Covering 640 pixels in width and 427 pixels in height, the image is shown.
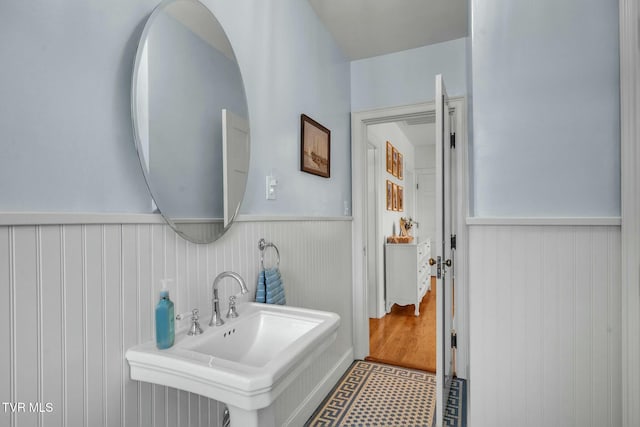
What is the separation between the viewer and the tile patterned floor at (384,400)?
1969 mm

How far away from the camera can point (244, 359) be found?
1.21m

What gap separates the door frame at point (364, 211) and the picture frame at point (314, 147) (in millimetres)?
511

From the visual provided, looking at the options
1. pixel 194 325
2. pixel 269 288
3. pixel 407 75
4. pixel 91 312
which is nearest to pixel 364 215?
pixel 407 75

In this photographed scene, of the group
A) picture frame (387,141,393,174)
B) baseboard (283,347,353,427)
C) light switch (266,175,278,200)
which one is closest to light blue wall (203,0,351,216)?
light switch (266,175,278,200)

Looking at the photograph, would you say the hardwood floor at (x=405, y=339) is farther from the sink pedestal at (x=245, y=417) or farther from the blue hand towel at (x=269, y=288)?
the sink pedestal at (x=245, y=417)

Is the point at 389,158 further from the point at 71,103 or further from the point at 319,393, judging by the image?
the point at 71,103

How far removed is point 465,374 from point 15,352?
2713 millimetres

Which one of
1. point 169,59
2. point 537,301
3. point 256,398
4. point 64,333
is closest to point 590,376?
point 537,301

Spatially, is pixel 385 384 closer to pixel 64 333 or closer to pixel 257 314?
pixel 257 314

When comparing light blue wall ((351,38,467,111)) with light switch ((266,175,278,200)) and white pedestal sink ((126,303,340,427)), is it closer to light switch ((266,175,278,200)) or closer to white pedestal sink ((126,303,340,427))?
light switch ((266,175,278,200))

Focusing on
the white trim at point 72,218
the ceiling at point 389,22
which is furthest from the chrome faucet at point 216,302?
the ceiling at point 389,22

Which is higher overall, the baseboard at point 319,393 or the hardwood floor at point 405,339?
the baseboard at point 319,393

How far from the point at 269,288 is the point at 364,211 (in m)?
1.55

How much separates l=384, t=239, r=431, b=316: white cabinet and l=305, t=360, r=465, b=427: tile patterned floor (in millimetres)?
1442
